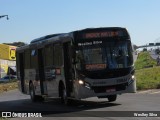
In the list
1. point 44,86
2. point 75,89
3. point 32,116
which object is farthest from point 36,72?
point 32,116

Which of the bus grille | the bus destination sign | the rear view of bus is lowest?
the bus grille

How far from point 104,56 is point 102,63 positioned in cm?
28

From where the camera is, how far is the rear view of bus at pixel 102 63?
66.1 ft

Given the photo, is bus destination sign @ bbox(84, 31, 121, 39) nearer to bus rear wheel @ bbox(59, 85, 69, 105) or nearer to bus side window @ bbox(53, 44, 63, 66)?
bus side window @ bbox(53, 44, 63, 66)

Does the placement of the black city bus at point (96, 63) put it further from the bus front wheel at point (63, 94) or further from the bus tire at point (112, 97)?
the bus tire at point (112, 97)

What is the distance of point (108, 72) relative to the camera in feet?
66.3

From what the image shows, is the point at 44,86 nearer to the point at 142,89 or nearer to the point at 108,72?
the point at 108,72

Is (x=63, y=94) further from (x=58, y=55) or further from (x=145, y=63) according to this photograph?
(x=145, y=63)

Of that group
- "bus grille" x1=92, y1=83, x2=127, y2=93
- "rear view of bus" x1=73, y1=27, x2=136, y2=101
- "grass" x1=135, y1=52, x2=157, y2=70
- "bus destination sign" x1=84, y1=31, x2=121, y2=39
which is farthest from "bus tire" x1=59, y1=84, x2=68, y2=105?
"grass" x1=135, y1=52, x2=157, y2=70

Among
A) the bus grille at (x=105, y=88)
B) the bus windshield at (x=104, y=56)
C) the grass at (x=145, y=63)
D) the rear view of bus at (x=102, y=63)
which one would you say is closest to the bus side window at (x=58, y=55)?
the rear view of bus at (x=102, y=63)

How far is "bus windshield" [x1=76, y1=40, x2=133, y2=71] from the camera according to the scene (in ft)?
66.4

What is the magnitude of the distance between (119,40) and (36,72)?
279 inches

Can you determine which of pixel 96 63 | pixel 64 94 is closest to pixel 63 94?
pixel 64 94

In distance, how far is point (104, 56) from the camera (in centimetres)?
2030
